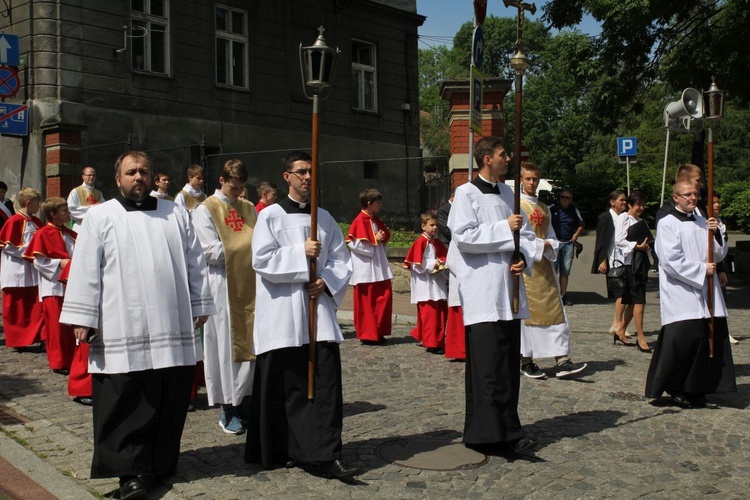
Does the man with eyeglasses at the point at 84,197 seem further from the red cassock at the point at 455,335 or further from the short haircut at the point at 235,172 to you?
the short haircut at the point at 235,172

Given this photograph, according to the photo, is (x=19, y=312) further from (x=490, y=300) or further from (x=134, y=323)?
(x=490, y=300)

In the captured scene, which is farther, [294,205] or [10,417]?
[10,417]

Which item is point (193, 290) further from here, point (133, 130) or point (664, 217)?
point (133, 130)

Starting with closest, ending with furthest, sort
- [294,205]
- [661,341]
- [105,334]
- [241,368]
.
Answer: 1. [105,334]
2. [294,205]
3. [241,368]
4. [661,341]

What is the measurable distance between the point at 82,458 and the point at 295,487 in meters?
1.53

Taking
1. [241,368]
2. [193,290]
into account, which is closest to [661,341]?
[241,368]

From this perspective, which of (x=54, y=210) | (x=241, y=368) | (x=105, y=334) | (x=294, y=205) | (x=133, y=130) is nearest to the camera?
(x=105, y=334)

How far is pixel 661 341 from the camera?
748 centimetres

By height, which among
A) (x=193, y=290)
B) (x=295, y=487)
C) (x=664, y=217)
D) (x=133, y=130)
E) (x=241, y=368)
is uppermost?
(x=133, y=130)

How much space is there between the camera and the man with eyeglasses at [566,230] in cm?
1405

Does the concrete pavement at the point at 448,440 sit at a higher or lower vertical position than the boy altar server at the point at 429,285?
lower

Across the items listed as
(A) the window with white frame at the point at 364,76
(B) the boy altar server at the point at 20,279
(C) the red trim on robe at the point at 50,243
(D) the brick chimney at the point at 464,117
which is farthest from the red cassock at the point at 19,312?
(A) the window with white frame at the point at 364,76

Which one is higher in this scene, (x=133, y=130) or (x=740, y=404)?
(x=133, y=130)

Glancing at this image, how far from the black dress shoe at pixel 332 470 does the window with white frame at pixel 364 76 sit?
2020cm
